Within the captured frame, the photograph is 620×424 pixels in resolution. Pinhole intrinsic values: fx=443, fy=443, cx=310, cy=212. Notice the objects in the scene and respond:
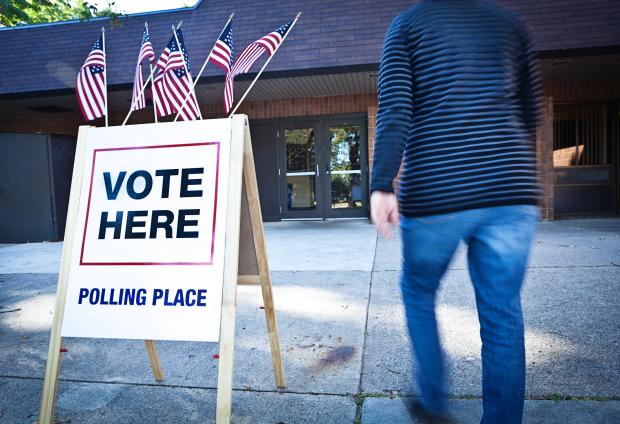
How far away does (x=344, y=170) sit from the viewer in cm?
1120

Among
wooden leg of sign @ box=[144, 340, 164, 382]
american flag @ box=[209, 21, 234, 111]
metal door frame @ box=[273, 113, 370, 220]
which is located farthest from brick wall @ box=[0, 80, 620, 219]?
wooden leg of sign @ box=[144, 340, 164, 382]

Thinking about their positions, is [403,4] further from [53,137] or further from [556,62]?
[53,137]

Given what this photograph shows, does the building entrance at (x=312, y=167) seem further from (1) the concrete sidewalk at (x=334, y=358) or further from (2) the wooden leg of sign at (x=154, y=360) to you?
(2) the wooden leg of sign at (x=154, y=360)

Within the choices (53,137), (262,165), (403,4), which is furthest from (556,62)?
(53,137)

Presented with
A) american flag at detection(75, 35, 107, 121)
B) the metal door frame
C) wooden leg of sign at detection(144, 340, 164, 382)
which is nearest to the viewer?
wooden leg of sign at detection(144, 340, 164, 382)

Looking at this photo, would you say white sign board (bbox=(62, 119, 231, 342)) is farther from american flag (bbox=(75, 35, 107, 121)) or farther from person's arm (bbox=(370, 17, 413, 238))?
american flag (bbox=(75, 35, 107, 121))

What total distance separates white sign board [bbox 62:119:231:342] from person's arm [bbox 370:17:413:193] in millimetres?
746

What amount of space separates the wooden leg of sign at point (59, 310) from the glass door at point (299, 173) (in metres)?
9.16

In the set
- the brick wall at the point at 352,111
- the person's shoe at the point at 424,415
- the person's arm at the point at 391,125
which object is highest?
the brick wall at the point at 352,111

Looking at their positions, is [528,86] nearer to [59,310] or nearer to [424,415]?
[424,415]

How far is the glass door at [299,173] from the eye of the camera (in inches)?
446

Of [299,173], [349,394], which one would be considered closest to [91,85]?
[349,394]

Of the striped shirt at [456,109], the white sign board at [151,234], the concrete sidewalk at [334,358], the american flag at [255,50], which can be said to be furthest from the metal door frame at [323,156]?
the striped shirt at [456,109]

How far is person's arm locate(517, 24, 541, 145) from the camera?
5.49 ft
